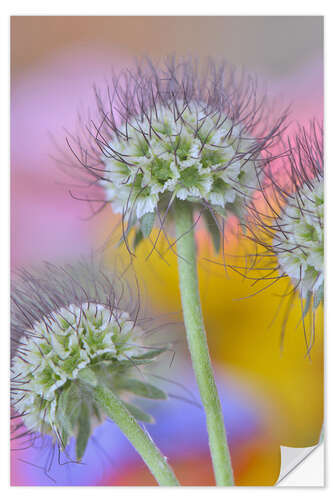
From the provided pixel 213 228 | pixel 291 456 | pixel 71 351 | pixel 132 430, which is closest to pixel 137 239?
pixel 213 228

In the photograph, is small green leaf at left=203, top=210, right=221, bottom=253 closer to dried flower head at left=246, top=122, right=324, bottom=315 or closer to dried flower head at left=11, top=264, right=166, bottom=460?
dried flower head at left=246, top=122, right=324, bottom=315

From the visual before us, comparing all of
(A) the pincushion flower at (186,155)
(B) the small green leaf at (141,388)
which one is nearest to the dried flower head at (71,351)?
(B) the small green leaf at (141,388)

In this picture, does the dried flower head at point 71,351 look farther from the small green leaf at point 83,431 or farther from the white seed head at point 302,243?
the white seed head at point 302,243

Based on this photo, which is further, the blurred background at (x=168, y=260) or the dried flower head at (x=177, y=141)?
the blurred background at (x=168, y=260)

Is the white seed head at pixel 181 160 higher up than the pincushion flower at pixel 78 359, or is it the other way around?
the white seed head at pixel 181 160

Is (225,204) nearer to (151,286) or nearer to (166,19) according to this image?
(151,286)

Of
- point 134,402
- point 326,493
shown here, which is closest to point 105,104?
point 134,402
